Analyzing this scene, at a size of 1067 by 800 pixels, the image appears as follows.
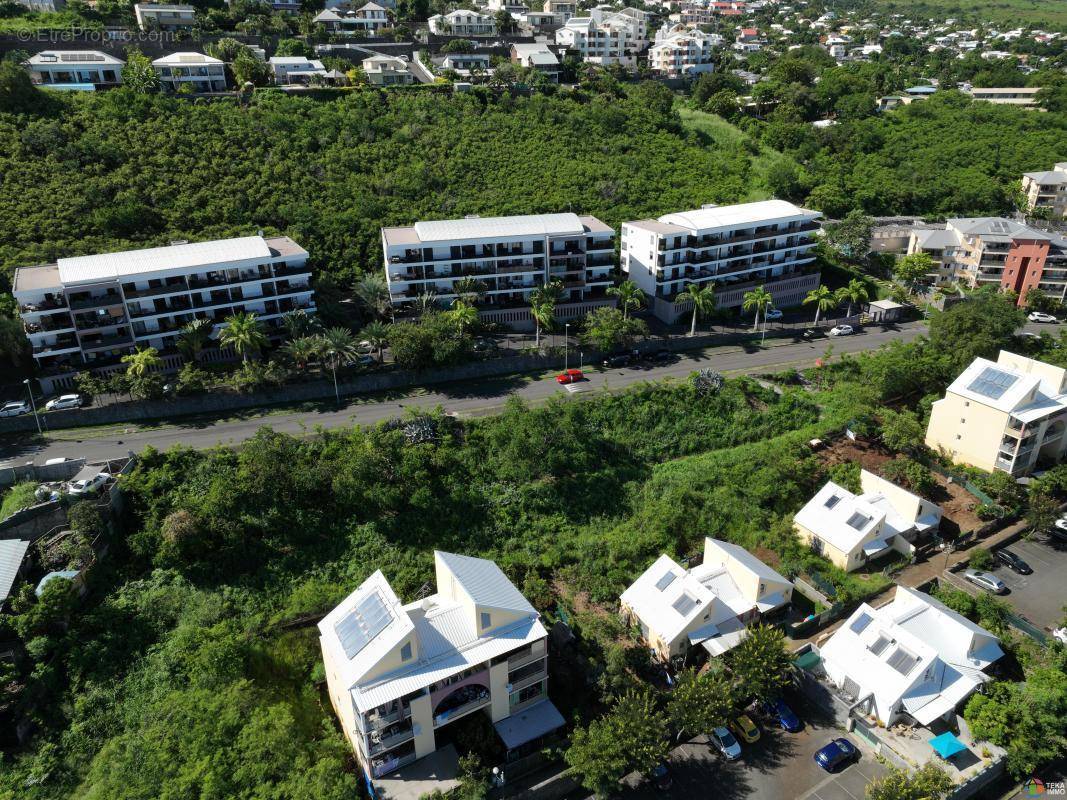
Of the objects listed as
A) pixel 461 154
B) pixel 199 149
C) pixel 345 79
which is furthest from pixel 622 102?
pixel 199 149

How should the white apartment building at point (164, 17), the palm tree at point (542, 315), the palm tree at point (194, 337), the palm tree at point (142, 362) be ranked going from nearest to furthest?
the palm tree at point (142, 362)
the palm tree at point (194, 337)
the palm tree at point (542, 315)
the white apartment building at point (164, 17)

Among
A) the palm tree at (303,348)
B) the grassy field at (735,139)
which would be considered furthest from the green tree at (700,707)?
the grassy field at (735,139)

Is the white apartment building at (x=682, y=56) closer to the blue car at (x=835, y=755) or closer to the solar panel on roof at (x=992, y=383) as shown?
the solar panel on roof at (x=992, y=383)

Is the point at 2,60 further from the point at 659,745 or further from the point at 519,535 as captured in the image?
the point at 659,745

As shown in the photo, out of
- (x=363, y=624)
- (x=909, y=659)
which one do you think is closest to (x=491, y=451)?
(x=363, y=624)

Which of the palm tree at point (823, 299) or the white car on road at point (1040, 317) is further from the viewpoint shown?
the white car on road at point (1040, 317)

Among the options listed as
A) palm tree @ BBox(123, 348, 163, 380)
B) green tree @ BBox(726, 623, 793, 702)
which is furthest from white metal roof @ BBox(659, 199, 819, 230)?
palm tree @ BBox(123, 348, 163, 380)

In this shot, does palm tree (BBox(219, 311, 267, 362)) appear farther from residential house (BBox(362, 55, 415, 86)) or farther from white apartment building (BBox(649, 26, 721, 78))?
white apartment building (BBox(649, 26, 721, 78))
